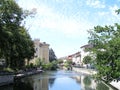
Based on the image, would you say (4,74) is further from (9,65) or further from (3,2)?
(9,65)

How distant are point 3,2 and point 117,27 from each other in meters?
19.7

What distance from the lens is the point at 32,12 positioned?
4816cm

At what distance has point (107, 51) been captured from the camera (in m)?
30.2

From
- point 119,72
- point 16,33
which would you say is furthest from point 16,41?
point 119,72

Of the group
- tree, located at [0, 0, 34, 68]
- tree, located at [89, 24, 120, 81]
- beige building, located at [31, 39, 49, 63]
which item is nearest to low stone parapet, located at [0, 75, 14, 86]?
tree, located at [0, 0, 34, 68]

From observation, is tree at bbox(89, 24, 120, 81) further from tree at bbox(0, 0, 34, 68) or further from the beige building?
the beige building

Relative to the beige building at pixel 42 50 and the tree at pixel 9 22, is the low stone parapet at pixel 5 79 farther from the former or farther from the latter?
the beige building at pixel 42 50

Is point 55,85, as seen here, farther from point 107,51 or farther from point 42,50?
point 42,50

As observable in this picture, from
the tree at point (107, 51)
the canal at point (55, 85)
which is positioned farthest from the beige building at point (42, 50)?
the tree at point (107, 51)

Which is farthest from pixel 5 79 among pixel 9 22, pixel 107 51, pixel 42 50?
pixel 42 50

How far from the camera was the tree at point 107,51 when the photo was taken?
2764 centimetres

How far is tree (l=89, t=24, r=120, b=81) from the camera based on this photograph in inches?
1088

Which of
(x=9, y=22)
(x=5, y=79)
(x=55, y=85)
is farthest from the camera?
(x=55, y=85)

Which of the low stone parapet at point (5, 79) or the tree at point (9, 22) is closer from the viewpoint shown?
the tree at point (9, 22)
